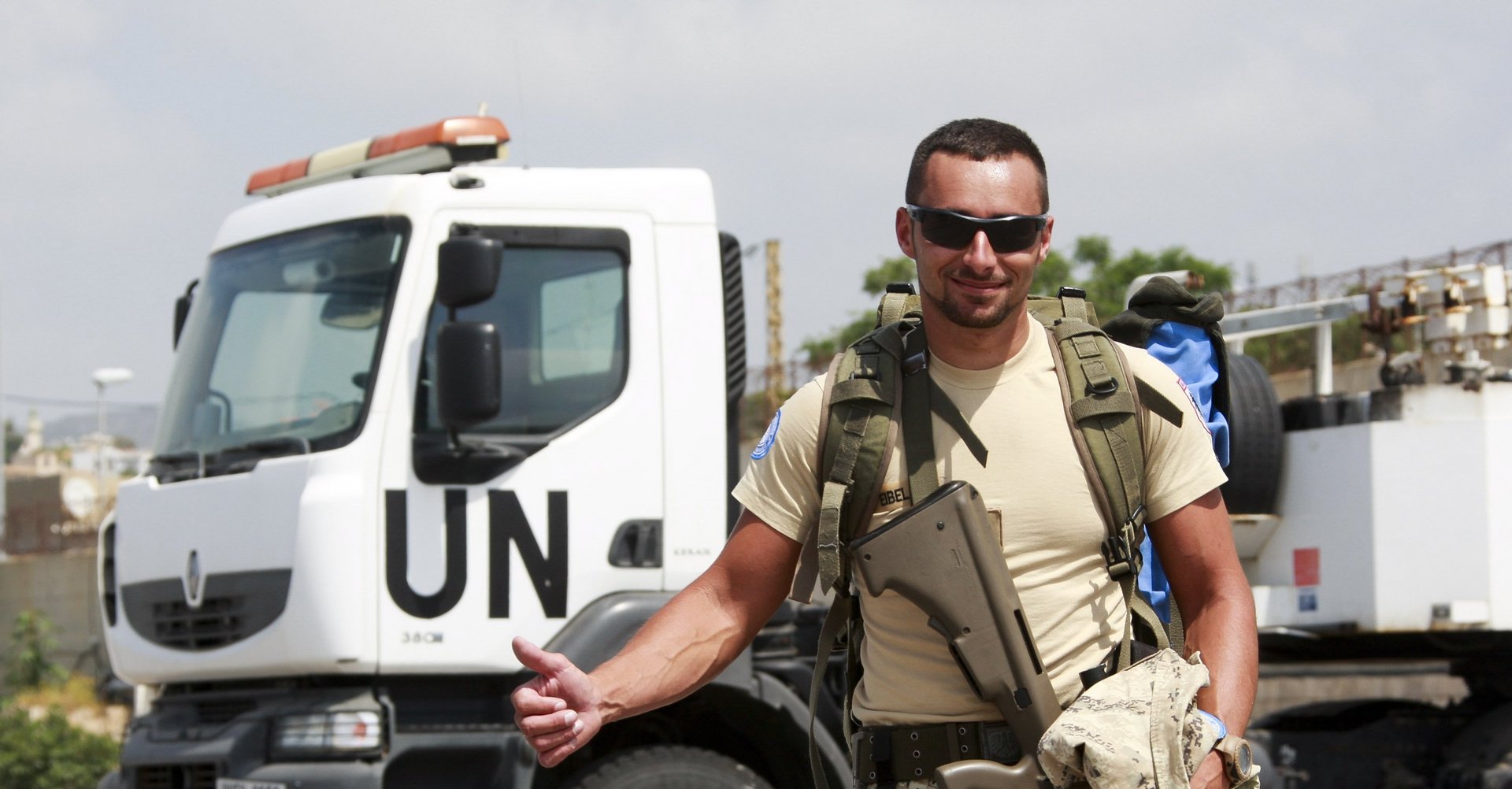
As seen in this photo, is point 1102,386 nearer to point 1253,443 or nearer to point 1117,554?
point 1117,554

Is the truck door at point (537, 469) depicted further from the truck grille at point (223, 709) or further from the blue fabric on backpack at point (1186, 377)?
the blue fabric on backpack at point (1186, 377)

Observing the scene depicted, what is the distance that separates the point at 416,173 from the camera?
19.4 feet

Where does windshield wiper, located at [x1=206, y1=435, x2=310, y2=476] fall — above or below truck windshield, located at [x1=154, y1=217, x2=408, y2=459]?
below

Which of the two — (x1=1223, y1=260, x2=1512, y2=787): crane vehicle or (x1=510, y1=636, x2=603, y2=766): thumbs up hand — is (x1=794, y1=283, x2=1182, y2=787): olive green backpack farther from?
(x1=1223, y1=260, x2=1512, y2=787): crane vehicle

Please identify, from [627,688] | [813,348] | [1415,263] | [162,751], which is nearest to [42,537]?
[813,348]

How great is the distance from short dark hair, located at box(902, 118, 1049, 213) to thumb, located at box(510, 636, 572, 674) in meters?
0.88

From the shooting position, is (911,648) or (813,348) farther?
(813,348)

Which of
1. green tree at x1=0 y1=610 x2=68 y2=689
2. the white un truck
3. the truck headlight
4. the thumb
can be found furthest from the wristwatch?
green tree at x1=0 y1=610 x2=68 y2=689

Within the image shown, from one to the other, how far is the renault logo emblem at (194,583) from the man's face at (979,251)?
3.65 meters

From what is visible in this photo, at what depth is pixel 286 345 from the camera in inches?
221

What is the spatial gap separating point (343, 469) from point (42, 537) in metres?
26.2

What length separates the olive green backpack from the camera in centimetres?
260

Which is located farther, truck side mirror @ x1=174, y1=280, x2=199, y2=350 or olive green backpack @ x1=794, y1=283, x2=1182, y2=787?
truck side mirror @ x1=174, y1=280, x2=199, y2=350

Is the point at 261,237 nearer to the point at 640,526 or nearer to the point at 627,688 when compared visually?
the point at 640,526
